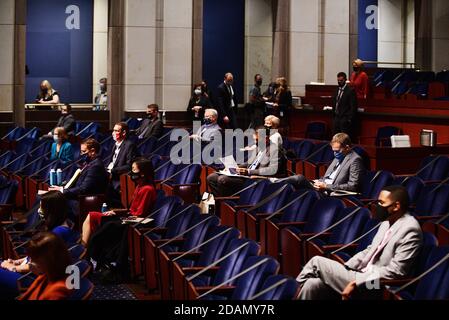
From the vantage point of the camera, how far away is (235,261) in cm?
585

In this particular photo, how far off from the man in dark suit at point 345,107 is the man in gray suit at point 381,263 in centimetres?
755

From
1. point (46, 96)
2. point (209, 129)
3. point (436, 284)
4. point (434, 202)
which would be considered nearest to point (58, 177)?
point (209, 129)

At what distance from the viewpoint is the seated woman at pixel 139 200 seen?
8164 millimetres

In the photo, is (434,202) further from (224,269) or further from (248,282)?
(248,282)

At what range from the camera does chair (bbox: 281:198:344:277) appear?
6.97 metres

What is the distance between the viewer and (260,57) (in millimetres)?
19891

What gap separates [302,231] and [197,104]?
29.5 ft

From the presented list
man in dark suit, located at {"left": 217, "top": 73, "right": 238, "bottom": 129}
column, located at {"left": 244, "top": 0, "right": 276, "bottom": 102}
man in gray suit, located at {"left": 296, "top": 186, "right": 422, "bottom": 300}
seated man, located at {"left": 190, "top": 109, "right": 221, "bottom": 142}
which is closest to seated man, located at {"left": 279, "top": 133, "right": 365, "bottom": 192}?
man in gray suit, located at {"left": 296, "top": 186, "right": 422, "bottom": 300}

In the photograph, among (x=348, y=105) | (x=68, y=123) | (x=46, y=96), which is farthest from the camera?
(x=46, y=96)

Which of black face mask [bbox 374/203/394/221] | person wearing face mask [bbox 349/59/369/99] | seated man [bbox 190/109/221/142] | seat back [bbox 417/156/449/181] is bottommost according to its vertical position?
black face mask [bbox 374/203/394/221]

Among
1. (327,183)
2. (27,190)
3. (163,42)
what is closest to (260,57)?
(163,42)

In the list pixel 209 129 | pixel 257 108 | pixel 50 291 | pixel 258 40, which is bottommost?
pixel 50 291

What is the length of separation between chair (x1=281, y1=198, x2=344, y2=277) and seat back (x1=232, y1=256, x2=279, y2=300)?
4.85ft

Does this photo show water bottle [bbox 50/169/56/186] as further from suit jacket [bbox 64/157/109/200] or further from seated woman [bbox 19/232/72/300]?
seated woman [bbox 19/232/72/300]
